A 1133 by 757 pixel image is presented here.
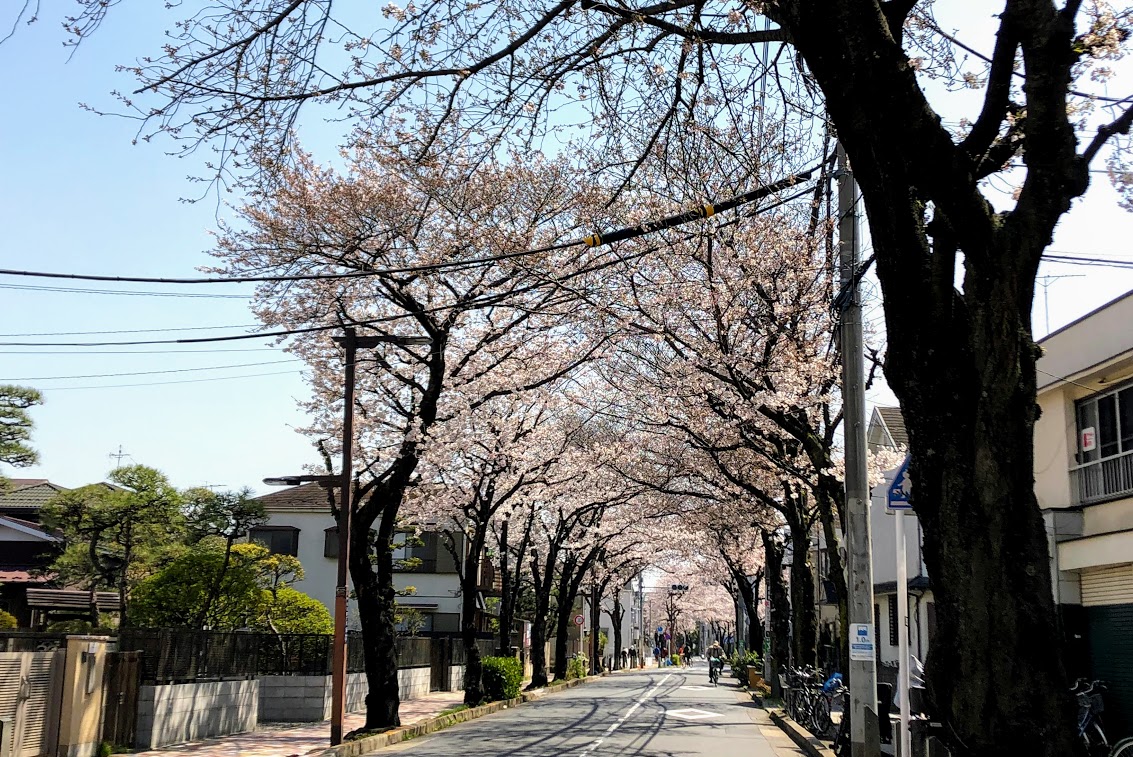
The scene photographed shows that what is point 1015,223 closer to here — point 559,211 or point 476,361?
point 559,211

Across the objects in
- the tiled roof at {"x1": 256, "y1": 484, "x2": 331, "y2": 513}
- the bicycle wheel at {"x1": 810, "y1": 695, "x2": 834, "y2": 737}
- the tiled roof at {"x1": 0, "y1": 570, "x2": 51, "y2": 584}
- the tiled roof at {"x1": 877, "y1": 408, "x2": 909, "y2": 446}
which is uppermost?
the tiled roof at {"x1": 877, "y1": 408, "x2": 909, "y2": 446}

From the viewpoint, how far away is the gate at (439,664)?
33.1m

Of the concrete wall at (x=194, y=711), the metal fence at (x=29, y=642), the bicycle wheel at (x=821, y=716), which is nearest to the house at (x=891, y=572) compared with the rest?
the bicycle wheel at (x=821, y=716)

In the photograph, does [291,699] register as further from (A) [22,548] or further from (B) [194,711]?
(A) [22,548]

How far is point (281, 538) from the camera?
4897cm

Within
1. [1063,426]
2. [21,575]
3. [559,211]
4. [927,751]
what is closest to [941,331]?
[927,751]

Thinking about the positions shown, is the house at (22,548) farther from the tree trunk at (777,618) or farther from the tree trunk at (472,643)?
the tree trunk at (777,618)

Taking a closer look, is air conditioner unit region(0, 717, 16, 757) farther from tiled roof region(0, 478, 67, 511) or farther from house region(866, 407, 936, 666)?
tiled roof region(0, 478, 67, 511)

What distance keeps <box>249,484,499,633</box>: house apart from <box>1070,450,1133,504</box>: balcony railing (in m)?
33.5

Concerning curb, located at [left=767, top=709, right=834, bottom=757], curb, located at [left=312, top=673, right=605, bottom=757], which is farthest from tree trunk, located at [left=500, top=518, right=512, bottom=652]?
curb, located at [left=767, top=709, right=834, bottom=757]

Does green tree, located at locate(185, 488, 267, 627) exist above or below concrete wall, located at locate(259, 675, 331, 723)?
above

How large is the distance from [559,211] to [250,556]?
1536 centimetres

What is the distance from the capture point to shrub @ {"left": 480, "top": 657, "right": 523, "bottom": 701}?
28.0m

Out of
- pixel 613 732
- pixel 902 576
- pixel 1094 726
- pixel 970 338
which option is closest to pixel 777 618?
pixel 613 732
